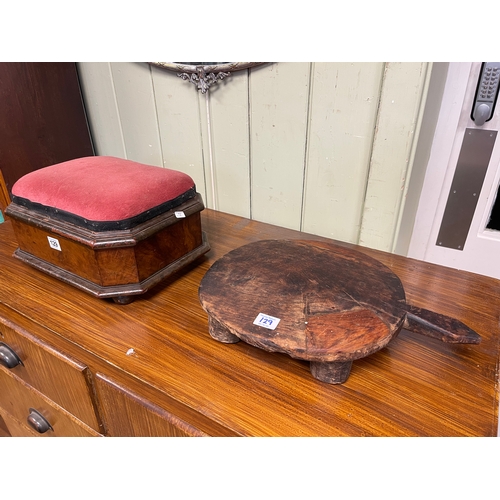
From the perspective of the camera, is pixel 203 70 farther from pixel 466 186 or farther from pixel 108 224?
pixel 466 186

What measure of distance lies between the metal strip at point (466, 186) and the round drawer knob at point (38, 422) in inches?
46.4

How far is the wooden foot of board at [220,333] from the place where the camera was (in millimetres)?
592

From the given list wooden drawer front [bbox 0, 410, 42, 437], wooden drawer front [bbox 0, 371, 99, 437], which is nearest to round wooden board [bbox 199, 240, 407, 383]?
wooden drawer front [bbox 0, 371, 99, 437]

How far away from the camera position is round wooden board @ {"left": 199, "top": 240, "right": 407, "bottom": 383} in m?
0.49

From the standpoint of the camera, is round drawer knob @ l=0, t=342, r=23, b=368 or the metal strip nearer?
round drawer knob @ l=0, t=342, r=23, b=368

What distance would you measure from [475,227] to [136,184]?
3.27ft

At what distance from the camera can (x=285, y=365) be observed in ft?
1.86

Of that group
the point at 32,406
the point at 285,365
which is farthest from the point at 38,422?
the point at 285,365

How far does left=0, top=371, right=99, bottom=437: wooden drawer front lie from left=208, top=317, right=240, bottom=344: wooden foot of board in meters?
0.32

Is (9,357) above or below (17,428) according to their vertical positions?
above

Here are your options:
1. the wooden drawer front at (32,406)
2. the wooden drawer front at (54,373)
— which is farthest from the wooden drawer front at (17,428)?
the wooden drawer front at (54,373)

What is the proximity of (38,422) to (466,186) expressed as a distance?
1.26 metres

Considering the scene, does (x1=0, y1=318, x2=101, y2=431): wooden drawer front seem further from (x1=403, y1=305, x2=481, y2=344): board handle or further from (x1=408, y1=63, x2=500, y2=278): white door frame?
(x1=408, y1=63, x2=500, y2=278): white door frame

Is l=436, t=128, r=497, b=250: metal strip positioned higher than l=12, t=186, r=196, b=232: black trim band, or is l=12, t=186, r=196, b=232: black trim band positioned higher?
l=12, t=186, r=196, b=232: black trim band
